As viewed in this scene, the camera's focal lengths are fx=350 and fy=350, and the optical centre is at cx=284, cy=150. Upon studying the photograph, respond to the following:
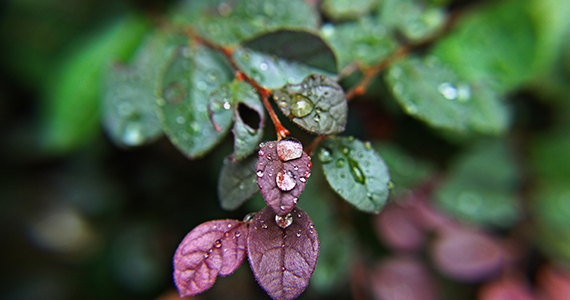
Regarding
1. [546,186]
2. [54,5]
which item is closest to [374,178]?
[546,186]

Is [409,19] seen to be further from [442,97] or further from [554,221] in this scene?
[554,221]

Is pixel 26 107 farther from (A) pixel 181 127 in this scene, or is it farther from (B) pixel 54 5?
(A) pixel 181 127

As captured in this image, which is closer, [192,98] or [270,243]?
[270,243]

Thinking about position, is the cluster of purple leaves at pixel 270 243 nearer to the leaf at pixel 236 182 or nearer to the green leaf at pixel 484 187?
the leaf at pixel 236 182

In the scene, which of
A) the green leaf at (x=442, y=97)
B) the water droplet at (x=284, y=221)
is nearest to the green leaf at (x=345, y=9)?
the green leaf at (x=442, y=97)

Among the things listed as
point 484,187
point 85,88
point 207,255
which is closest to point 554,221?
point 484,187

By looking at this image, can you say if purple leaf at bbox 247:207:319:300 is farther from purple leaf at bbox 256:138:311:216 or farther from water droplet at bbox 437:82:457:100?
water droplet at bbox 437:82:457:100

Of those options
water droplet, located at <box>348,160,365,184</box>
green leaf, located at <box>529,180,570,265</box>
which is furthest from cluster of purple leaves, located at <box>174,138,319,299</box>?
green leaf, located at <box>529,180,570,265</box>

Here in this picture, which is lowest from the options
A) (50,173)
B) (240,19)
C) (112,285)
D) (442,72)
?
(112,285)
